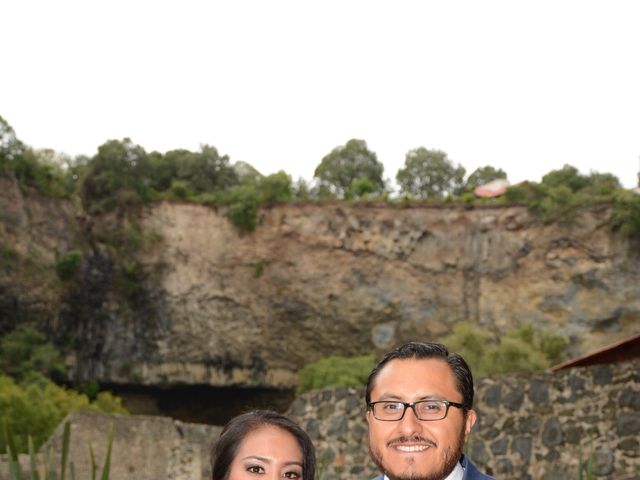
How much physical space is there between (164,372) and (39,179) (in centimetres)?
925

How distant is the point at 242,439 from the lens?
9.18ft

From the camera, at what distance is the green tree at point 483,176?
50.6 m

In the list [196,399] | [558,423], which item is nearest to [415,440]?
[558,423]

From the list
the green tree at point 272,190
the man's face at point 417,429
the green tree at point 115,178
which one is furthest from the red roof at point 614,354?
the green tree at point 115,178

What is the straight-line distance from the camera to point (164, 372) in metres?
39.6

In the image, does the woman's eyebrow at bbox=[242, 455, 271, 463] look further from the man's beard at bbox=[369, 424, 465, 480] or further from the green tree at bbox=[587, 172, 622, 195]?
the green tree at bbox=[587, 172, 622, 195]

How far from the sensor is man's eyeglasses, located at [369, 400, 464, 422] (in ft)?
9.38

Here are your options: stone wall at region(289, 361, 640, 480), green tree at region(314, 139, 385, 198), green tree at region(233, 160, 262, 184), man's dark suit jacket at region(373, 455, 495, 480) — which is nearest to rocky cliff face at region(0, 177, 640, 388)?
green tree at region(233, 160, 262, 184)

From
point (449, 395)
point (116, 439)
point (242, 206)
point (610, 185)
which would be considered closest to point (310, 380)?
point (242, 206)

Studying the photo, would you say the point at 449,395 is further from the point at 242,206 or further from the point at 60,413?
the point at 242,206

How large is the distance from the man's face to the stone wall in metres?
4.19

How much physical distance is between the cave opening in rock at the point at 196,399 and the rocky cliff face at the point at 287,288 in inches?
34.0

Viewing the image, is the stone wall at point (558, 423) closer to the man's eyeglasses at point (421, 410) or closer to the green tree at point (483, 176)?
the man's eyeglasses at point (421, 410)

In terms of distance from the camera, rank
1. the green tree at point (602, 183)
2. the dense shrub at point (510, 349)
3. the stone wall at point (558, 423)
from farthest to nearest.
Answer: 1. the green tree at point (602, 183)
2. the dense shrub at point (510, 349)
3. the stone wall at point (558, 423)
